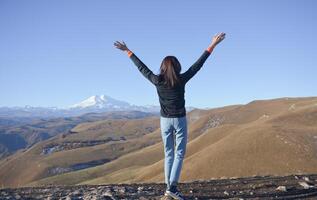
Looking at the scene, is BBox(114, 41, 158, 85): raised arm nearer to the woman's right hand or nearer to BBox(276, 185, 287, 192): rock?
the woman's right hand

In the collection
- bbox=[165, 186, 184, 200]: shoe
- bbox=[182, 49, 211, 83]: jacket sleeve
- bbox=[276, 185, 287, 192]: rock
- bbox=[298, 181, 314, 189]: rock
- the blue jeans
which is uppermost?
bbox=[182, 49, 211, 83]: jacket sleeve

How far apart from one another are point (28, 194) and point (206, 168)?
49565 millimetres

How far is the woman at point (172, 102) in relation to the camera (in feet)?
37.4

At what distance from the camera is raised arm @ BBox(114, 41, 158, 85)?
11.5 m

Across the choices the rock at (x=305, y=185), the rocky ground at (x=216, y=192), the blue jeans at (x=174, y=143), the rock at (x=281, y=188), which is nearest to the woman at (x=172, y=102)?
the blue jeans at (x=174, y=143)

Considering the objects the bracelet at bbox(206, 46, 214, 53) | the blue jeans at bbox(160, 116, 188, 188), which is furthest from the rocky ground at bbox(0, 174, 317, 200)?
the bracelet at bbox(206, 46, 214, 53)

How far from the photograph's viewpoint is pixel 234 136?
252 feet

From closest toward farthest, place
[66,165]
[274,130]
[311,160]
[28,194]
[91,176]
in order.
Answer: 1. [28,194]
2. [311,160]
3. [274,130]
4. [91,176]
5. [66,165]

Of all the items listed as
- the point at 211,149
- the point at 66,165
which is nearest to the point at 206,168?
the point at 211,149

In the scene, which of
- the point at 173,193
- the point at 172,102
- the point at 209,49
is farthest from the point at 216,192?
the point at 209,49

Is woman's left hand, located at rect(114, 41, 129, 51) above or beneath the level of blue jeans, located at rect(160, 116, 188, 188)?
above

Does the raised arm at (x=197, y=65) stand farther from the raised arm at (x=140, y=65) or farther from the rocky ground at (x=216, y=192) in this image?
the rocky ground at (x=216, y=192)

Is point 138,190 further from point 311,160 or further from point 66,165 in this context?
point 66,165

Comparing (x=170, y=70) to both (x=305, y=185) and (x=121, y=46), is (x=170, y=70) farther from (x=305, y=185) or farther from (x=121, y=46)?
(x=305, y=185)
